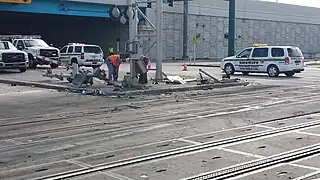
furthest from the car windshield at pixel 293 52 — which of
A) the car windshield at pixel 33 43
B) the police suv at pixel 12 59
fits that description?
the car windshield at pixel 33 43

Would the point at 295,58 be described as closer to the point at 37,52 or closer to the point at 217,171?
the point at 37,52

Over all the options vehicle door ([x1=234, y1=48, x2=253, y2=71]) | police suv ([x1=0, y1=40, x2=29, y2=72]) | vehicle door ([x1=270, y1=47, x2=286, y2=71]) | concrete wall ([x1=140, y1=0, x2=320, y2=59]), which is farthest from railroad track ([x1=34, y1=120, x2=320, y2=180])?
concrete wall ([x1=140, y1=0, x2=320, y2=59])

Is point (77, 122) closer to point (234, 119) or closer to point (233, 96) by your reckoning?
point (234, 119)

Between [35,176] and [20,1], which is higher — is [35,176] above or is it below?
below

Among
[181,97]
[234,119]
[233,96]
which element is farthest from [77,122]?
[233,96]

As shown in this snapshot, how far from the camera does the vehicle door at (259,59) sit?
31109 millimetres

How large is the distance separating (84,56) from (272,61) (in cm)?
1307

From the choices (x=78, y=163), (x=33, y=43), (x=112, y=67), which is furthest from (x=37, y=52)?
(x=78, y=163)

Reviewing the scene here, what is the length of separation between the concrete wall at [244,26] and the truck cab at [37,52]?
2347 centimetres

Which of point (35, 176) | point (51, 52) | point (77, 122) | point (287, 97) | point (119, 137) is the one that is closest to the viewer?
point (35, 176)

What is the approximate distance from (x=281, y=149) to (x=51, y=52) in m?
28.4

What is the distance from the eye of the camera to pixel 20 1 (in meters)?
49.1

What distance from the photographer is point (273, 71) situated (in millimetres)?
30688

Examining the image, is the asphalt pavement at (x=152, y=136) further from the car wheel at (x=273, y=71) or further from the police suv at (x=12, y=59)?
the car wheel at (x=273, y=71)
